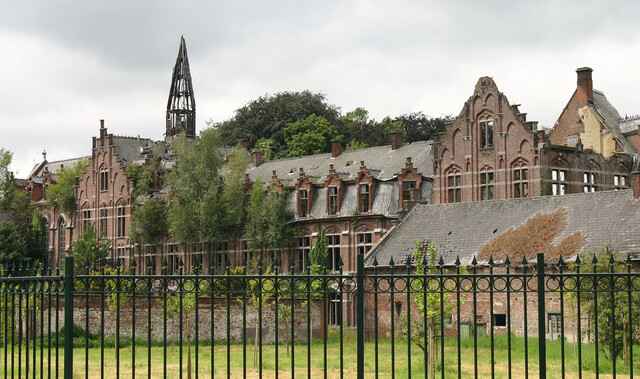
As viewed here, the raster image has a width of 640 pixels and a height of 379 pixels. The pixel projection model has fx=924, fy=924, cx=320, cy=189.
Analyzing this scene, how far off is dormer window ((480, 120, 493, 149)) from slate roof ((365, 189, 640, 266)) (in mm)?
5627

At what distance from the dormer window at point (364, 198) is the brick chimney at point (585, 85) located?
14.4 metres

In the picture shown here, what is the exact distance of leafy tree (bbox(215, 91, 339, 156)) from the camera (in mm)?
81062

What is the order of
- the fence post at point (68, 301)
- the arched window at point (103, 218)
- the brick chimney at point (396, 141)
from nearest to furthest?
1. the fence post at point (68, 301)
2. the brick chimney at point (396, 141)
3. the arched window at point (103, 218)

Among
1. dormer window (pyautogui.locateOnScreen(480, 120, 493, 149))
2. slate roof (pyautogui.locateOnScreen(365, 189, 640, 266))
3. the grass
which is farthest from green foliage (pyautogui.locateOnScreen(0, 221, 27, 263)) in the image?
dormer window (pyautogui.locateOnScreen(480, 120, 493, 149))

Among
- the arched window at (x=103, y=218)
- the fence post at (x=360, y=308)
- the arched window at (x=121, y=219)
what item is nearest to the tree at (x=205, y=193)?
the arched window at (x=121, y=219)

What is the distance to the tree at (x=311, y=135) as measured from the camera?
75938mm

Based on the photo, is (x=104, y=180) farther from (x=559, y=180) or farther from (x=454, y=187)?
(x=559, y=180)

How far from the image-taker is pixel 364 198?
51.4 metres

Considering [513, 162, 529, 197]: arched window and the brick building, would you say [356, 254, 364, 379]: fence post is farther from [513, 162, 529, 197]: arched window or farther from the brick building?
[513, 162, 529, 197]: arched window

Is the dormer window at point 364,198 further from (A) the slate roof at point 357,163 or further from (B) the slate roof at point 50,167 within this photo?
(B) the slate roof at point 50,167

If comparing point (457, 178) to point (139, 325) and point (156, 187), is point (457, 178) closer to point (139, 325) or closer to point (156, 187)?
point (139, 325)

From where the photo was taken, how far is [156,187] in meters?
65.1

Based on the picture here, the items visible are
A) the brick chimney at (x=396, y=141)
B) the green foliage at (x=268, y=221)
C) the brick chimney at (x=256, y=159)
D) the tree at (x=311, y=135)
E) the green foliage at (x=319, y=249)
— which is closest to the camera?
the green foliage at (x=319, y=249)

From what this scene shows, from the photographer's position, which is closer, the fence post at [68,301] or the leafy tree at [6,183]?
the fence post at [68,301]
